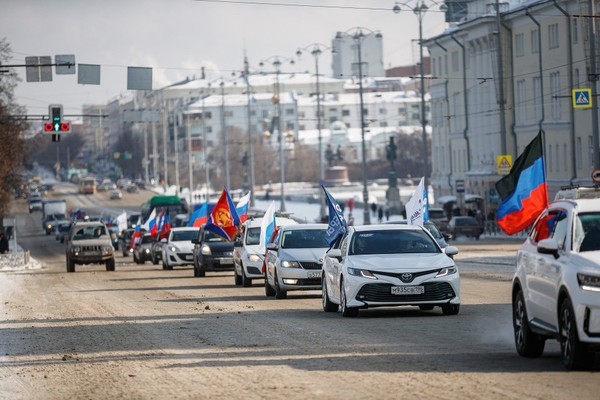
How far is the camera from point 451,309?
22.5 metres

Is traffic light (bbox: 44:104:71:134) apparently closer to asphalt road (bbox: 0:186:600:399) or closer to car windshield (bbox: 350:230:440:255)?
asphalt road (bbox: 0:186:600:399)

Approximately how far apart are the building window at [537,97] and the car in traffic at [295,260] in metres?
61.4

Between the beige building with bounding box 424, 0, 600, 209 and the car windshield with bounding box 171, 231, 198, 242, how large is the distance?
18.6 metres

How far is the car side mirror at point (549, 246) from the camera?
1385 centimetres

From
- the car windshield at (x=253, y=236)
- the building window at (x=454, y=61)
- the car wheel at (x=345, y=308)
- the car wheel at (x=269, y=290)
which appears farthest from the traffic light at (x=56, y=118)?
the building window at (x=454, y=61)

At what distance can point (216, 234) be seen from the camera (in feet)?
151

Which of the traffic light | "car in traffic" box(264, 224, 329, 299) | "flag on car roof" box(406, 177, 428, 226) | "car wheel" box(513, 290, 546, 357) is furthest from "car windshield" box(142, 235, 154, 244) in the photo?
"car wheel" box(513, 290, 546, 357)

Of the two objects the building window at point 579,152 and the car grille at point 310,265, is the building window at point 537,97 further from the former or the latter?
the car grille at point 310,265

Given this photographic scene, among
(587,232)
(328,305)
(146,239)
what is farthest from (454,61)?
(587,232)

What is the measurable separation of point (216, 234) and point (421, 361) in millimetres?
30950

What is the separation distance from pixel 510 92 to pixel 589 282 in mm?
83949

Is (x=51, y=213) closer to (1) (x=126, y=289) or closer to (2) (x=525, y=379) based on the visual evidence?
(1) (x=126, y=289)

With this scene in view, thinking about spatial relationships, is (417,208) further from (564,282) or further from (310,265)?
(564,282)

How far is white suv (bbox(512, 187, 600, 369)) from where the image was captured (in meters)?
13.2
